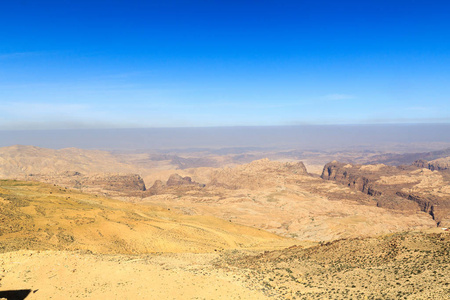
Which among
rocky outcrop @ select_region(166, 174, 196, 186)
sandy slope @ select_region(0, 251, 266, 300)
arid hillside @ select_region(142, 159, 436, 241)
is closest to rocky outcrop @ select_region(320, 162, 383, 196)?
arid hillside @ select_region(142, 159, 436, 241)

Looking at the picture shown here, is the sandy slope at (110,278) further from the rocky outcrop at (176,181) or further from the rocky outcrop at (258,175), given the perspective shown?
the rocky outcrop at (176,181)

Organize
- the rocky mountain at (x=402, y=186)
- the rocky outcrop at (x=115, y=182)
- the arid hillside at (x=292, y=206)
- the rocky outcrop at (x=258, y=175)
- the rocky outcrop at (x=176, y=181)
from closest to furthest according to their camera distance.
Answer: the arid hillside at (x=292, y=206) → the rocky mountain at (x=402, y=186) → the rocky outcrop at (x=115, y=182) → the rocky outcrop at (x=258, y=175) → the rocky outcrop at (x=176, y=181)

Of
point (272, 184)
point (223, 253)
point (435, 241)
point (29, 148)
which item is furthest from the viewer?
point (29, 148)

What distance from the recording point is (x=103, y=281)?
1988cm

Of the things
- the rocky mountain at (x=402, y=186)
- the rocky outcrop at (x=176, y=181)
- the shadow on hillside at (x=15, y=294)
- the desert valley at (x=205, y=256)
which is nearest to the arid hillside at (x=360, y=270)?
the desert valley at (x=205, y=256)

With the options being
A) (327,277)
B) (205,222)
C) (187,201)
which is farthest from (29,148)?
(327,277)

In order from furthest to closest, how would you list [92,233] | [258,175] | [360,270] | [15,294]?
1. [258,175]
2. [92,233]
3. [360,270]
4. [15,294]

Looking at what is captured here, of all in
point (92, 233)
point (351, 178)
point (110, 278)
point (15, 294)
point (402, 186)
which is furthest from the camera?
point (351, 178)

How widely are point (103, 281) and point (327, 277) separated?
15179 millimetres

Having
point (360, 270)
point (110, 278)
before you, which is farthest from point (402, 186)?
point (110, 278)

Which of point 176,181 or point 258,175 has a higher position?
point 258,175

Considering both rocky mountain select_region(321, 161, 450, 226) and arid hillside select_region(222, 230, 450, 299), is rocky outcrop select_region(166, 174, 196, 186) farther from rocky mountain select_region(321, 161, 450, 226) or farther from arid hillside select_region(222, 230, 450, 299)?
arid hillside select_region(222, 230, 450, 299)

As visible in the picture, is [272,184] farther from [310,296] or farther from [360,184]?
[310,296]

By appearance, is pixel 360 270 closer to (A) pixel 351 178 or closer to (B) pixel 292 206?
(B) pixel 292 206
